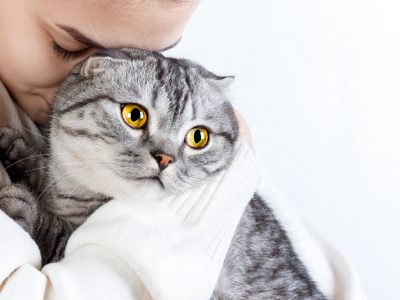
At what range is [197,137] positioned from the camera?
40.4 inches

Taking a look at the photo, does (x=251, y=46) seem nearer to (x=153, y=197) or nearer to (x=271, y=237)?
(x=271, y=237)

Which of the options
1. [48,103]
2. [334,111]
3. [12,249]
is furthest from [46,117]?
[334,111]

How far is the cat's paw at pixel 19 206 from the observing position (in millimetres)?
934

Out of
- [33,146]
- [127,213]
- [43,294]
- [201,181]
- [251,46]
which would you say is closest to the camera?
[43,294]

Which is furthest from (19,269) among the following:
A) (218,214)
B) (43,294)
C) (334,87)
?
(334,87)

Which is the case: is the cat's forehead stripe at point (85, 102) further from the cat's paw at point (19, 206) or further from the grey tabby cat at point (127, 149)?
the cat's paw at point (19, 206)

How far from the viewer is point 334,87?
1973 mm

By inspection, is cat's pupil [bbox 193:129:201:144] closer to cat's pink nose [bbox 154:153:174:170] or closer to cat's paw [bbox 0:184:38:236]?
cat's pink nose [bbox 154:153:174:170]

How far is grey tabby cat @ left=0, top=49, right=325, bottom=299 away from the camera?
936 mm

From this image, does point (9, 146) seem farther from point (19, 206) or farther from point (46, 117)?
point (19, 206)

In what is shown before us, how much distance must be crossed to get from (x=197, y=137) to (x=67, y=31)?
0.32 m

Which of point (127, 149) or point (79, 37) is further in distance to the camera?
point (79, 37)

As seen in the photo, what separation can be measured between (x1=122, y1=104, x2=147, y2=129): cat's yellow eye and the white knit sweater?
14 cm

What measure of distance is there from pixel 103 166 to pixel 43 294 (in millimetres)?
256
